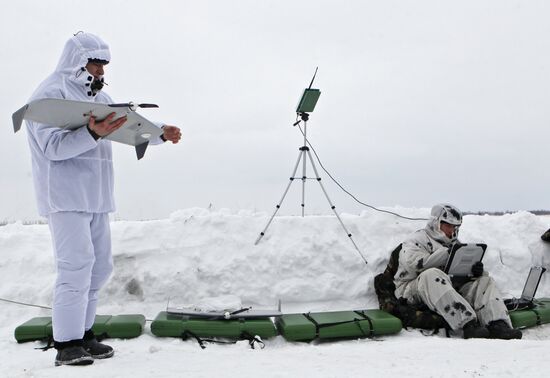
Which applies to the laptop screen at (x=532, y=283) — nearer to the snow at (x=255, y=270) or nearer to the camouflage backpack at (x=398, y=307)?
the snow at (x=255, y=270)

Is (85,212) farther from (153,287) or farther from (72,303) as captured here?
(153,287)

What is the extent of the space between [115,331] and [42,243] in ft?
7.04

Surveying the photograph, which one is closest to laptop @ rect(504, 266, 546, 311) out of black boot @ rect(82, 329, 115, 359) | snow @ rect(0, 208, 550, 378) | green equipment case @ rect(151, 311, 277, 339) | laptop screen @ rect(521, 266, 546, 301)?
laptop screen @ rect(521, 266, 546, 301)

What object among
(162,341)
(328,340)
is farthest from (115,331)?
(328,340)

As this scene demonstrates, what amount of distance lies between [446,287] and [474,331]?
0.47 m

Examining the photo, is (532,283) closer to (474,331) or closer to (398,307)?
(474,331)

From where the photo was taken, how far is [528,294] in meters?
5.82

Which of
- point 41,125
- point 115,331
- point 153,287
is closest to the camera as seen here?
point 41,125

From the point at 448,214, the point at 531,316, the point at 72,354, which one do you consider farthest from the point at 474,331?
the point at 72,354

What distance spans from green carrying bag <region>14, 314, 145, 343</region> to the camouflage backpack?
8.40 ft

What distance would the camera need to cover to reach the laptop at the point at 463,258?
5.18 metres

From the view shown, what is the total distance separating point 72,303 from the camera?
131 inches

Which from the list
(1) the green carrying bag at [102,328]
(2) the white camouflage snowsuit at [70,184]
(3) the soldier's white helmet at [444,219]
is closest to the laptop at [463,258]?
(3) the soldier's white helmet at [444,219]

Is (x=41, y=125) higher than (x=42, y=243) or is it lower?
higher
